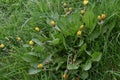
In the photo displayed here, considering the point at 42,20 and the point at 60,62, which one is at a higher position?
the point at 42,20

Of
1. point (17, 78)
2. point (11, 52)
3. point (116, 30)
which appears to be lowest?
point (17, 78)

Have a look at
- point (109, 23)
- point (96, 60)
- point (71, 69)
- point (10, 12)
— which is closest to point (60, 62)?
point (71, 69)

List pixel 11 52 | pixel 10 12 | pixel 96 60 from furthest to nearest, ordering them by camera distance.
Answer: pixel 10 12 < pixel 11 52 < pixel 96 60

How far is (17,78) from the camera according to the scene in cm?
249

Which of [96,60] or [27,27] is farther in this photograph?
[27,27]

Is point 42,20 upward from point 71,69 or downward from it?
upward

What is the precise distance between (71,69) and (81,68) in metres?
0.09

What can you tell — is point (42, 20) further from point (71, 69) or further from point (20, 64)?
point (71, 69)

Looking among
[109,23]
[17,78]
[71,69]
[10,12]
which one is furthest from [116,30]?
[10,12]

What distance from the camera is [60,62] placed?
2.37 meters

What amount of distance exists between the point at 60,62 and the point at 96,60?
0.98 feet

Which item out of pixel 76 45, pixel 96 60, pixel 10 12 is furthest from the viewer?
pixel 10 12

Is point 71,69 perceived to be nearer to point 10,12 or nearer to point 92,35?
point 92,35

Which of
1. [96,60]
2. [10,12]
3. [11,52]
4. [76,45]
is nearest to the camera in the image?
[96,60]
